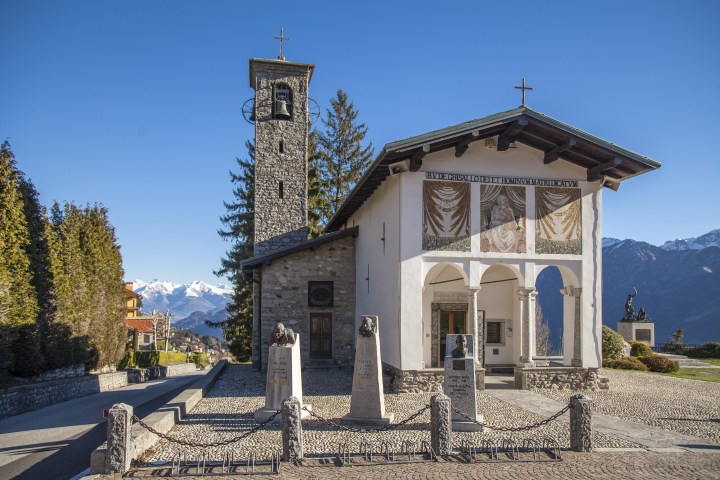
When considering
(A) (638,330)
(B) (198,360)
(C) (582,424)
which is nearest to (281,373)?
(C) (582,424)

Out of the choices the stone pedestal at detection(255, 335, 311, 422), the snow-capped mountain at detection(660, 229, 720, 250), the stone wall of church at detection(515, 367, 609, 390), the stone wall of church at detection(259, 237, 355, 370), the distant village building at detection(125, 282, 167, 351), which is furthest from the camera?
the snow-capped mountain at detection(660, 229, 720, 250)

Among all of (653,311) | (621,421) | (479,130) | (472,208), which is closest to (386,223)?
(472,208)

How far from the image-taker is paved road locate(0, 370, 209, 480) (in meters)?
8.64

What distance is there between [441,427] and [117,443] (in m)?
4.47

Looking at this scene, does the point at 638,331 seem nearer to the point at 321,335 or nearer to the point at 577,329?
the point at 577,329

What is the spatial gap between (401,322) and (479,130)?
534cm

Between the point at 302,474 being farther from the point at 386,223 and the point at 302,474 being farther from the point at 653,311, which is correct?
the point at 653,311

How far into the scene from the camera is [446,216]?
1444 cm

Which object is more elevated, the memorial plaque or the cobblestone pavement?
the cobblestone pavement

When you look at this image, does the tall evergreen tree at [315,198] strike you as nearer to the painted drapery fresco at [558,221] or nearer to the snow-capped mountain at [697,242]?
the painted drapery fresco at [558,221]

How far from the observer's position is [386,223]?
15852 millimetres

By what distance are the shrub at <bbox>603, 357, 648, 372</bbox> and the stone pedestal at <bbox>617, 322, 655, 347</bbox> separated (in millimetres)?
6491

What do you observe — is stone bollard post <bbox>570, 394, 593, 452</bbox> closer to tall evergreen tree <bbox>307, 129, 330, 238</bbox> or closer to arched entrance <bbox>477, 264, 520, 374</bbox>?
arched entrance <bbox>477, 264, 520, 374</bbox>

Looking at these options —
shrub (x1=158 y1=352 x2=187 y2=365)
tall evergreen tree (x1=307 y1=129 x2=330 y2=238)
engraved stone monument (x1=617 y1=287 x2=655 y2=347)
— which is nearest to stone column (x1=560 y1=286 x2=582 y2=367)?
engraved stone monument (x1=617 y1=287 x2=655 y2=347)
